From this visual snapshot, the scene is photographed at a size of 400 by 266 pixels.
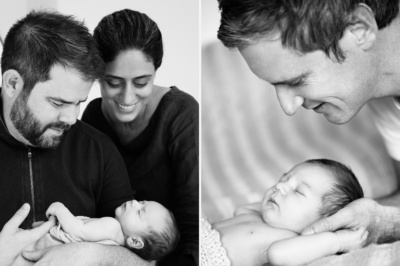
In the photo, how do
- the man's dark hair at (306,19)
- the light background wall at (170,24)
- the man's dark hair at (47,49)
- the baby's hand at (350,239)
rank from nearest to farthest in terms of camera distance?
the man's dark hair at (306,19)
the baby's hand at (350,239)
the man's dark hair at (47,49)
the light background wall at (170,24)

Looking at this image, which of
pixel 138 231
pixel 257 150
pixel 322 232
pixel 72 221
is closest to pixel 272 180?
pixel 257 150

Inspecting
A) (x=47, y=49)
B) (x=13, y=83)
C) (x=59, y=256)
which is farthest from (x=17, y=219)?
(x=47, y=49)

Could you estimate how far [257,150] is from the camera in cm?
179

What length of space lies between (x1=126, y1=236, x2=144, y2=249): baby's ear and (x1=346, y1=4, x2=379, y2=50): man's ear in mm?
873

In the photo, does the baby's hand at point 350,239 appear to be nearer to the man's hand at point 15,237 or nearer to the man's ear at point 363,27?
the man's ear at point 363,27

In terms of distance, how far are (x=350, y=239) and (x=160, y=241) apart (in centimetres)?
57

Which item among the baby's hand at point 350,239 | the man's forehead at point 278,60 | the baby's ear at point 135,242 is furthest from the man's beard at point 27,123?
the baby's hand at point 350,239

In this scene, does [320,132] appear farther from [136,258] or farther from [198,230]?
[136,258]

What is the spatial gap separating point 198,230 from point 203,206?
8 cm

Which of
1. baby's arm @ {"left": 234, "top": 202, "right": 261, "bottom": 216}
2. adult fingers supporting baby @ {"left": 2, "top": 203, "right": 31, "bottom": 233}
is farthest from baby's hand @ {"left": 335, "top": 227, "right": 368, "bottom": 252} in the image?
adult fingers supporting baby @ {"left": 2, "top": 203, "right": 31, "bottom": 233}

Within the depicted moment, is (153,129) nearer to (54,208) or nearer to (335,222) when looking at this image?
(54,208)

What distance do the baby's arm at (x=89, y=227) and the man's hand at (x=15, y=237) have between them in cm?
4

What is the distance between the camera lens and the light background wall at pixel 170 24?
1.86m

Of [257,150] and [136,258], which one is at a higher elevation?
[257,150]
